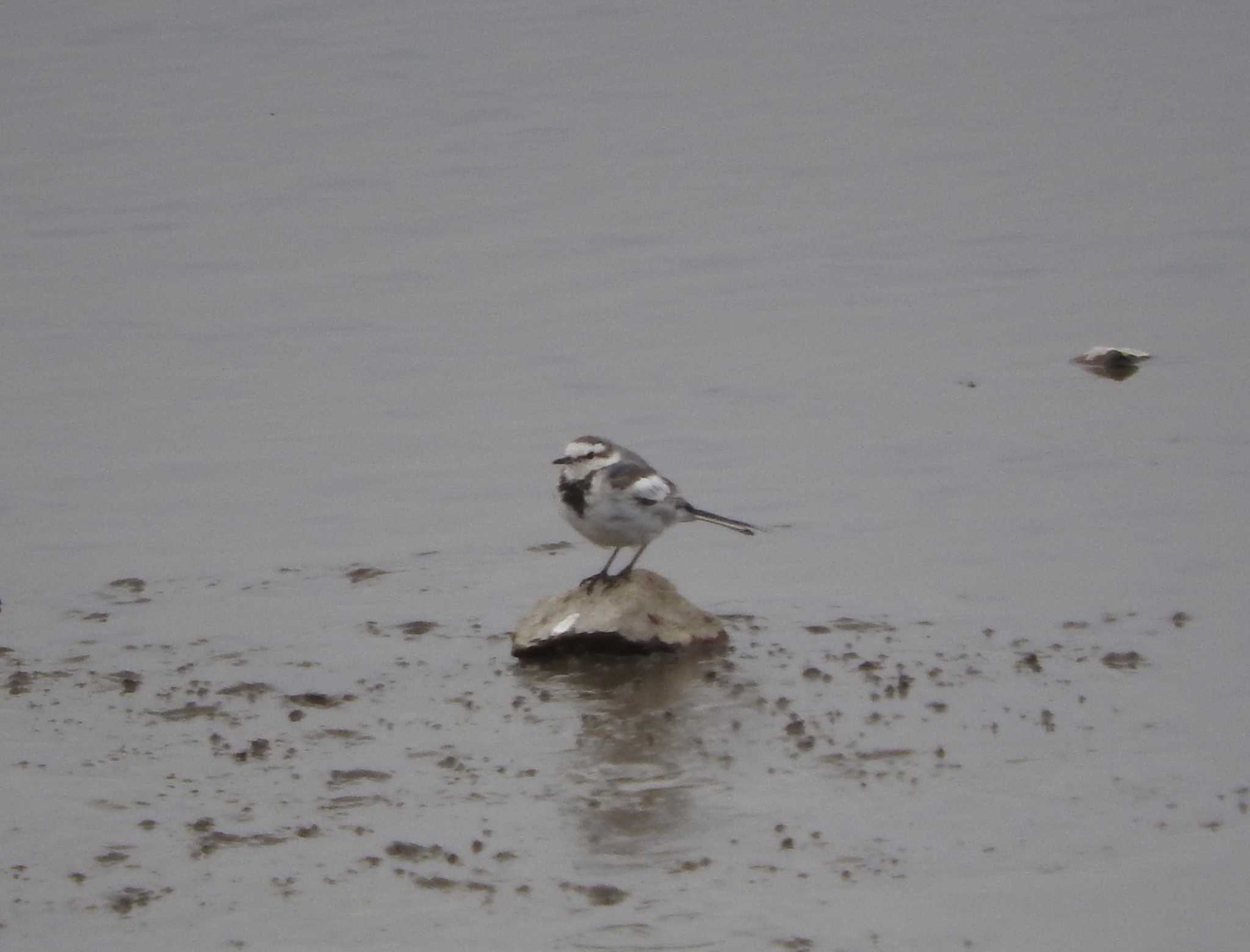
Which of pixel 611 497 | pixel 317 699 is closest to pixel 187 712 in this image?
pixel 317 699

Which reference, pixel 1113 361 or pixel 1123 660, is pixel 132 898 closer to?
pixel 1123 660

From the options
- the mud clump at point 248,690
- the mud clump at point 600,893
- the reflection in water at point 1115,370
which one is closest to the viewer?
the mud clump at point 600,893

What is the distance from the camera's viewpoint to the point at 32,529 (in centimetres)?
1523

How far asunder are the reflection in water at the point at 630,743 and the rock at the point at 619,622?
0.09m

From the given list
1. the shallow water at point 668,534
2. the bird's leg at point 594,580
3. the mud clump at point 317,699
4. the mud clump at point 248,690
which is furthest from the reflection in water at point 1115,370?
the mud clump at point 248,690

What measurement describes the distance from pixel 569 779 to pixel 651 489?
2406mm

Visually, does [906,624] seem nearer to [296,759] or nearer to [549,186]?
[296,759]

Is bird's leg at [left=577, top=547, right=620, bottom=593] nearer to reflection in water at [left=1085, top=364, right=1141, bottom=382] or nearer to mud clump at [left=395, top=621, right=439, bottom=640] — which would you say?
mud clump at [left=395, top=621, right=439, bottom=640]

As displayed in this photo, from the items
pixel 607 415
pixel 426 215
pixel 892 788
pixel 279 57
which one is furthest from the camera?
pixel 279 57

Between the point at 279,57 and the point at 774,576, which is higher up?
the point at 279,57

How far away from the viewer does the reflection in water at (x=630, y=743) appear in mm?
9516

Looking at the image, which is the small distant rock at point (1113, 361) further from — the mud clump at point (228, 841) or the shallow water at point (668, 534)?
the mud clump at point (228, 841)

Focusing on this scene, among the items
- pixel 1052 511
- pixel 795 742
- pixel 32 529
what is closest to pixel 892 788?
pixel 795 742

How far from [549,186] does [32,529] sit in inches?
537
